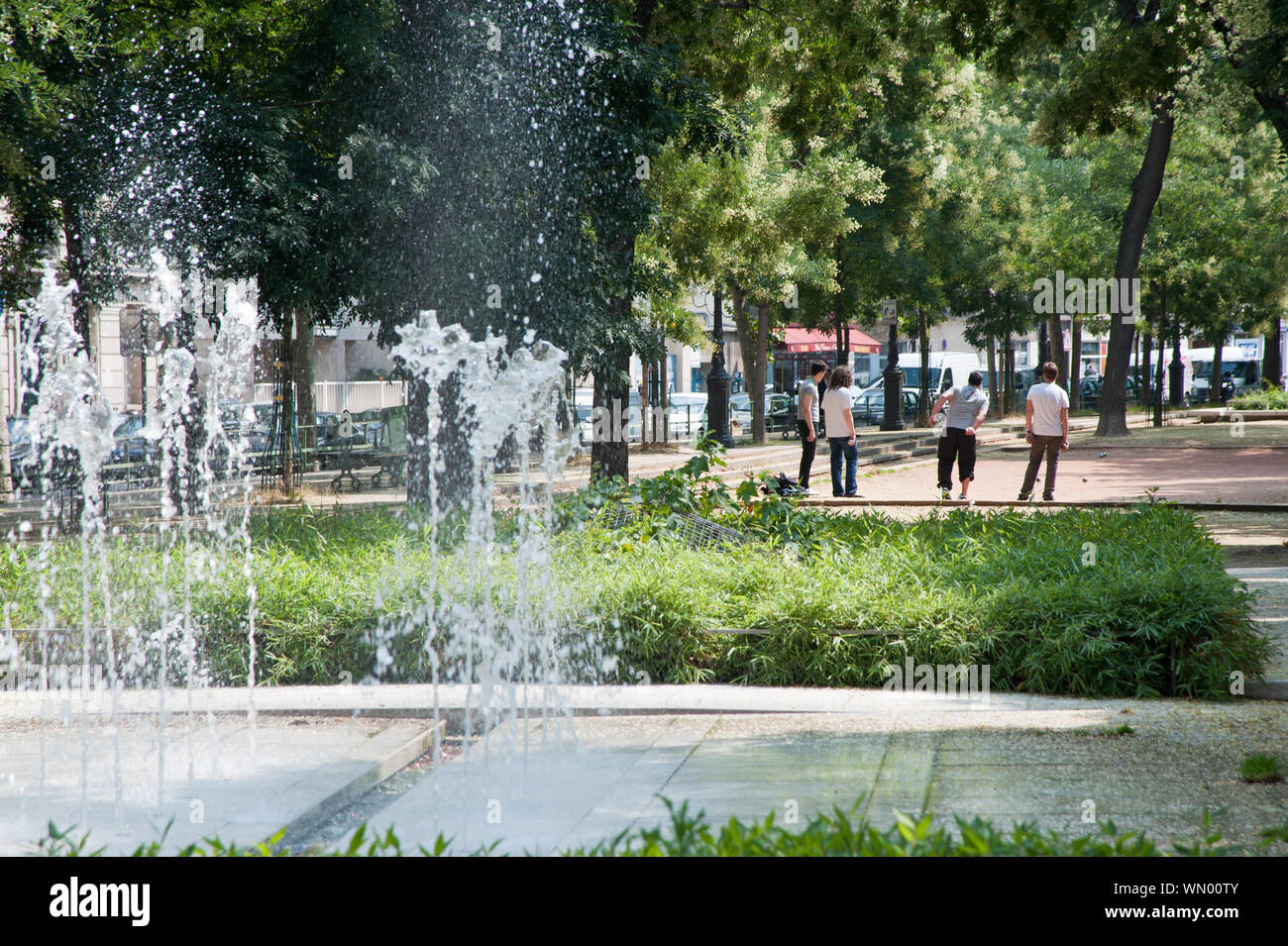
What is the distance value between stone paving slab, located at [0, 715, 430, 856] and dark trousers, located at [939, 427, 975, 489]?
1020 cm

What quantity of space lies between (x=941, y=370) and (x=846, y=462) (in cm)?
2977

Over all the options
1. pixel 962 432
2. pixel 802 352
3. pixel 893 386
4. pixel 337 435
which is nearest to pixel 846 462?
pixel 962 432

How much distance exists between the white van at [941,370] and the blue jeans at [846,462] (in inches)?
903

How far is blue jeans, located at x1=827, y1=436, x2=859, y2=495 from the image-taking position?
607 inches

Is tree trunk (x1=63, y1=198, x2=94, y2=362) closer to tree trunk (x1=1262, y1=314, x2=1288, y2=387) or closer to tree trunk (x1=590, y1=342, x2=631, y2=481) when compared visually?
tree trunk (x1=590, y1=342, x2=631, y2=481)

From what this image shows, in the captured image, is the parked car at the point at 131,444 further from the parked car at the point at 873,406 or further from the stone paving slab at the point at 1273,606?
the parked car at the point at 873,406

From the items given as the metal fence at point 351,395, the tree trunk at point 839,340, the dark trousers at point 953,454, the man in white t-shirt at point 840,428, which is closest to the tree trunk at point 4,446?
the metal fence at point 351,395

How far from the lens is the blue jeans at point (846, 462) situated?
1541 centimetres

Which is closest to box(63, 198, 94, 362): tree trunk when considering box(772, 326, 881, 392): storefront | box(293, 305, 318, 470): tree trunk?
box(293, 305, 318, 470): tree trunk

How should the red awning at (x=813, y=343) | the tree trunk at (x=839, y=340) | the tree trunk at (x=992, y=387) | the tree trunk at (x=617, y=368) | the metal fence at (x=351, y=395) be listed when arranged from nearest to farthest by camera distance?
1. the tree trunk at (x=617, y=368)
2. the tree trunk at (x=839, y=340)
3. the metal fence at (x=351, y=395)
4. the tree trunk at (x=992, y=387)
5. the red awning at (x=813, y=343)

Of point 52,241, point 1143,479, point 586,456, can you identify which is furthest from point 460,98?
point 586,456

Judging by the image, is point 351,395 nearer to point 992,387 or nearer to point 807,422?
point 807,422
